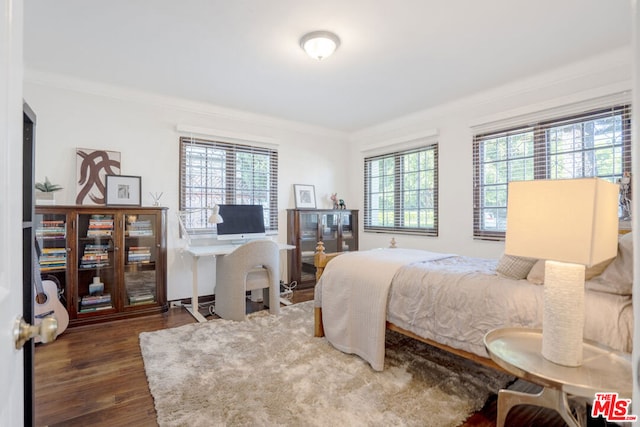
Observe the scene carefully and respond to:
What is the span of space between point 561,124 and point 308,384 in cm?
324

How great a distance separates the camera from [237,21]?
→ 223 centimetres

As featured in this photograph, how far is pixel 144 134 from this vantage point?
3.58 metres

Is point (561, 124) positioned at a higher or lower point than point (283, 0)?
lower

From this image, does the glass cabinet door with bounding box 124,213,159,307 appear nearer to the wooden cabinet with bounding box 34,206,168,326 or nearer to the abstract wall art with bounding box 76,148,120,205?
the wooden cabinet with bounding box 34,206,168,326

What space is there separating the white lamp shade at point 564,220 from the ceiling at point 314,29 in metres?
1.51

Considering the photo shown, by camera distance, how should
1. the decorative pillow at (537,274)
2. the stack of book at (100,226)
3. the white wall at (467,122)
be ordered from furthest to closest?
the stack of book at (100,226) < the white wall at (467,122) < the decorative pillow at (537,274)

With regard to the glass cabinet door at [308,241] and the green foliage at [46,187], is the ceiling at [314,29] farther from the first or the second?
the glass cabinet door at [308,241]

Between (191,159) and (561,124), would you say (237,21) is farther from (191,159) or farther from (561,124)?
(561,124)

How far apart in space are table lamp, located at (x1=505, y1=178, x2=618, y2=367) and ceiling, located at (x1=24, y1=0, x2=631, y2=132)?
4.99ft

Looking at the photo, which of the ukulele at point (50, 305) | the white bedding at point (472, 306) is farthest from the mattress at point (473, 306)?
the ukulele at point (50, 305)

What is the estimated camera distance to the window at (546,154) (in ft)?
8.90

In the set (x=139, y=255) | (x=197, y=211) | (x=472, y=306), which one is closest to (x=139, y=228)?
(x=139, y=255)

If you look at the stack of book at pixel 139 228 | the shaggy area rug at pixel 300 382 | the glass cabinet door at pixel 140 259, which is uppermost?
the stack of book at pixel 139 228

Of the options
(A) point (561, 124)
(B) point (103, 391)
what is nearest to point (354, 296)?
(B) point (103, 391)
